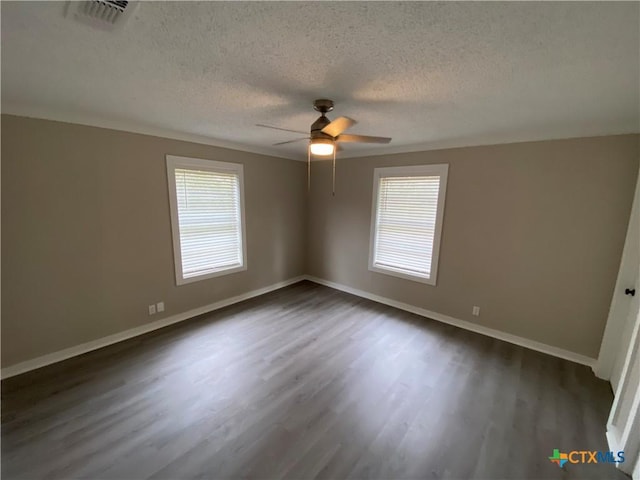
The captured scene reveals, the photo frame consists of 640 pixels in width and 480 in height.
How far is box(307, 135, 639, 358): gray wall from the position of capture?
2.46m

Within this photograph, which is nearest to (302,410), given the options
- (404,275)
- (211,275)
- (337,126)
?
(337,126)

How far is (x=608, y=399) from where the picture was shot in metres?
2.20

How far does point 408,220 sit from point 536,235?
1.47 metres

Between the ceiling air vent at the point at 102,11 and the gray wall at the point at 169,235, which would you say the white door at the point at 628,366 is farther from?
the ceiling air vent at the point at 102,11

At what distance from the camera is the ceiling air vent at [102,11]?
101 cm

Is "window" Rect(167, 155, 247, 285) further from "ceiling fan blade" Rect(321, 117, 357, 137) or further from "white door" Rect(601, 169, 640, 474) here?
"white door" Rect(601, 169, 640, 474)

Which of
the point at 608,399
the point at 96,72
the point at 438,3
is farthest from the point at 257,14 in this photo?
the point at 608,399

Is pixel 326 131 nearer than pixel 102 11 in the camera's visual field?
No

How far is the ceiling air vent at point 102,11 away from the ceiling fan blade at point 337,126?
1240 millimetres

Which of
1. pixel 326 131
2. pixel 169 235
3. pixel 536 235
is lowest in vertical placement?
pixel 169 235

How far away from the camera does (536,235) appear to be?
280 centimetres

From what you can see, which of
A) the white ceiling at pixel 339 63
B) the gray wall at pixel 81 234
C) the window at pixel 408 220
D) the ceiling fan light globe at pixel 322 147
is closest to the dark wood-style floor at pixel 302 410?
the gray wall at pixel 81 234

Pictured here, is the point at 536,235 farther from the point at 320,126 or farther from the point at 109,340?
the point at 109,340

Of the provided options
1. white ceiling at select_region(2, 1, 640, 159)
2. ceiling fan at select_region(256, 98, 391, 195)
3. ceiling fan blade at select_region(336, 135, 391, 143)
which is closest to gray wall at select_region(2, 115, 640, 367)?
white ceiling at select_region(2, 1, 640, 159)
